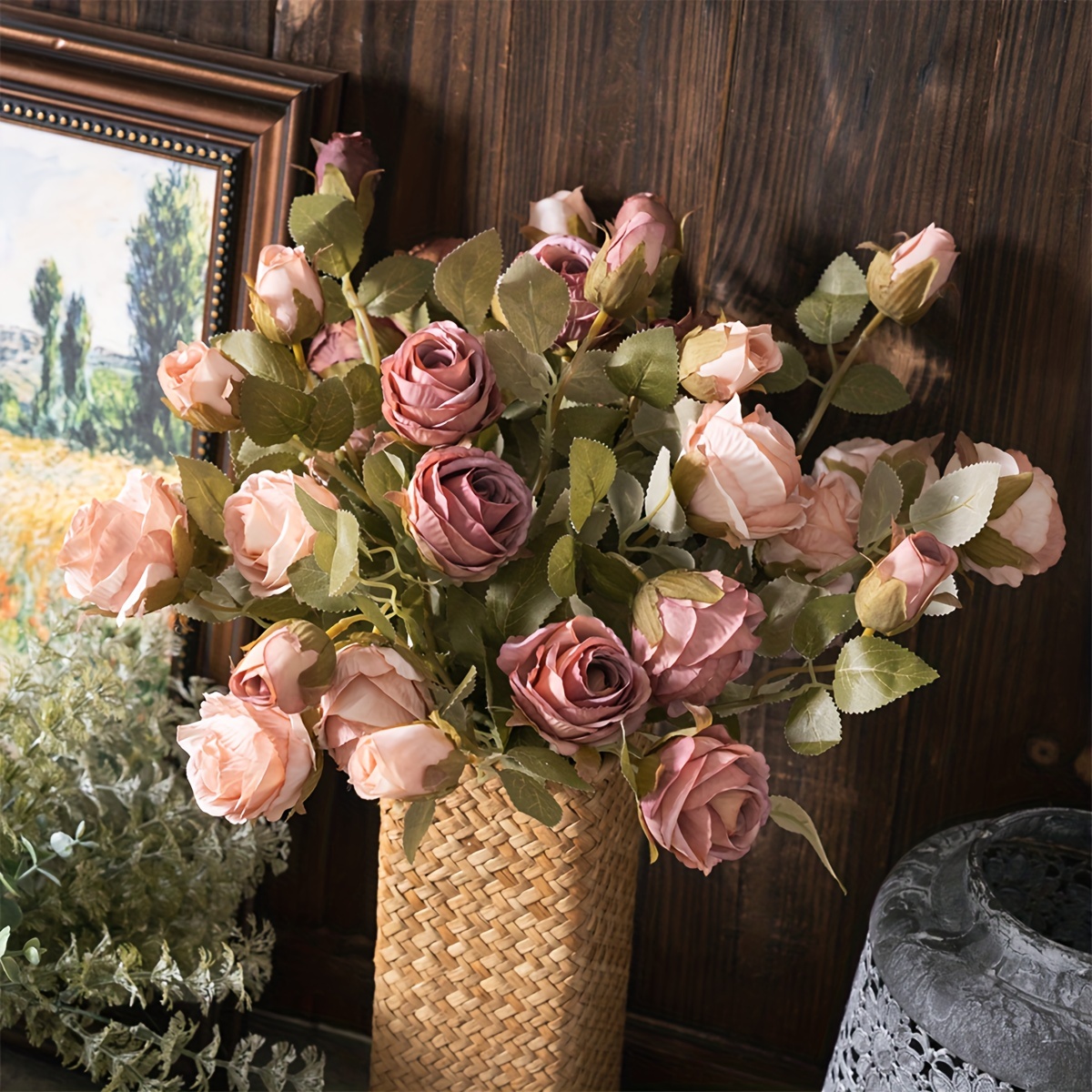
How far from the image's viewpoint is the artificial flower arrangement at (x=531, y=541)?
549mm

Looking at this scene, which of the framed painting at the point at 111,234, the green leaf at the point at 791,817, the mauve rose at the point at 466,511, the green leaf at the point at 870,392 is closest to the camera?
the mauve rose at the point at 466,511

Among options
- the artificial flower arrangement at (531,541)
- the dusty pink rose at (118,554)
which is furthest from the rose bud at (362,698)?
the dusty pink rose at (118,554)

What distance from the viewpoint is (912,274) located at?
695 mm

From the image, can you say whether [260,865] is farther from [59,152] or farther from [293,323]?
[59,152]

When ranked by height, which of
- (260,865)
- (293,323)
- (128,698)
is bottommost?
(260,865)

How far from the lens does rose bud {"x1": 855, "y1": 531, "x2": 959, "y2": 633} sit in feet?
1.80

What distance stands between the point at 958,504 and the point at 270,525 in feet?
1.29

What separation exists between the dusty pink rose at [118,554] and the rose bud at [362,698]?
0.12m

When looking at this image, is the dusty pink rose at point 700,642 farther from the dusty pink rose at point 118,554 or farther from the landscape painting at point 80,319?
the landscape painting at point 80,319

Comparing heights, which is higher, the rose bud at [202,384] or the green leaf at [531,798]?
the rose bud at [202,384]

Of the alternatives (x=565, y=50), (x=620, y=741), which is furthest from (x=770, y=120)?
(x=620, y=741)

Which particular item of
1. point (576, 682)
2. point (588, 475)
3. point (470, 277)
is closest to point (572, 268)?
point (470, 277)

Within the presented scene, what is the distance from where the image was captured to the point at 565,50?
32.5 inches

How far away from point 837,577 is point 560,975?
333 mm
